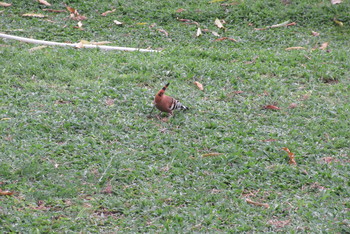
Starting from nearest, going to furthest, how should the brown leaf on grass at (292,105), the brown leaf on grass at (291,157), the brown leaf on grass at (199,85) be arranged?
the brown leaf on grass at (291,157), the brown leaf on grass at (292,105), the brown leaf on grass at (199,85)

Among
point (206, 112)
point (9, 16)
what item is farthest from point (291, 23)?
point (9, 16)

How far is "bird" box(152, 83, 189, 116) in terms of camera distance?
5.69 meters

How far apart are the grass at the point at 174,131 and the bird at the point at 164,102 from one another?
0.56 feet

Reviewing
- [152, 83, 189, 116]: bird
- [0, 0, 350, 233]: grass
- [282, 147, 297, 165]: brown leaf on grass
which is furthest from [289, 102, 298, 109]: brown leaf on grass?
[152, 83, 189, 116]: bird

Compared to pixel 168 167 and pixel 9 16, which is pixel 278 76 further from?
pixel 9 16

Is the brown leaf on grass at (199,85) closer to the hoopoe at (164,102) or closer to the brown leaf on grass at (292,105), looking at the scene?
the hoopoe at (164,102)

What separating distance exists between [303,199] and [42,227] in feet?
7.60

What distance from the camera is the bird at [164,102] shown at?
5.69m

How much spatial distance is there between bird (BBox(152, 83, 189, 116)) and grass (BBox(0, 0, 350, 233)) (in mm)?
170

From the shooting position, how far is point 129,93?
6.31 meters

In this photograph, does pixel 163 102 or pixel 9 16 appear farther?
pixel 9 16

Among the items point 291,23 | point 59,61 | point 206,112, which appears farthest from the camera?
point 291,23

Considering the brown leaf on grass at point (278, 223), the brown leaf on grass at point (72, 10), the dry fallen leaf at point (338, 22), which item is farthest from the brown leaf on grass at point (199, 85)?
the dry fallen leaf at point (338, 22)

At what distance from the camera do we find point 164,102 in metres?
5.69
